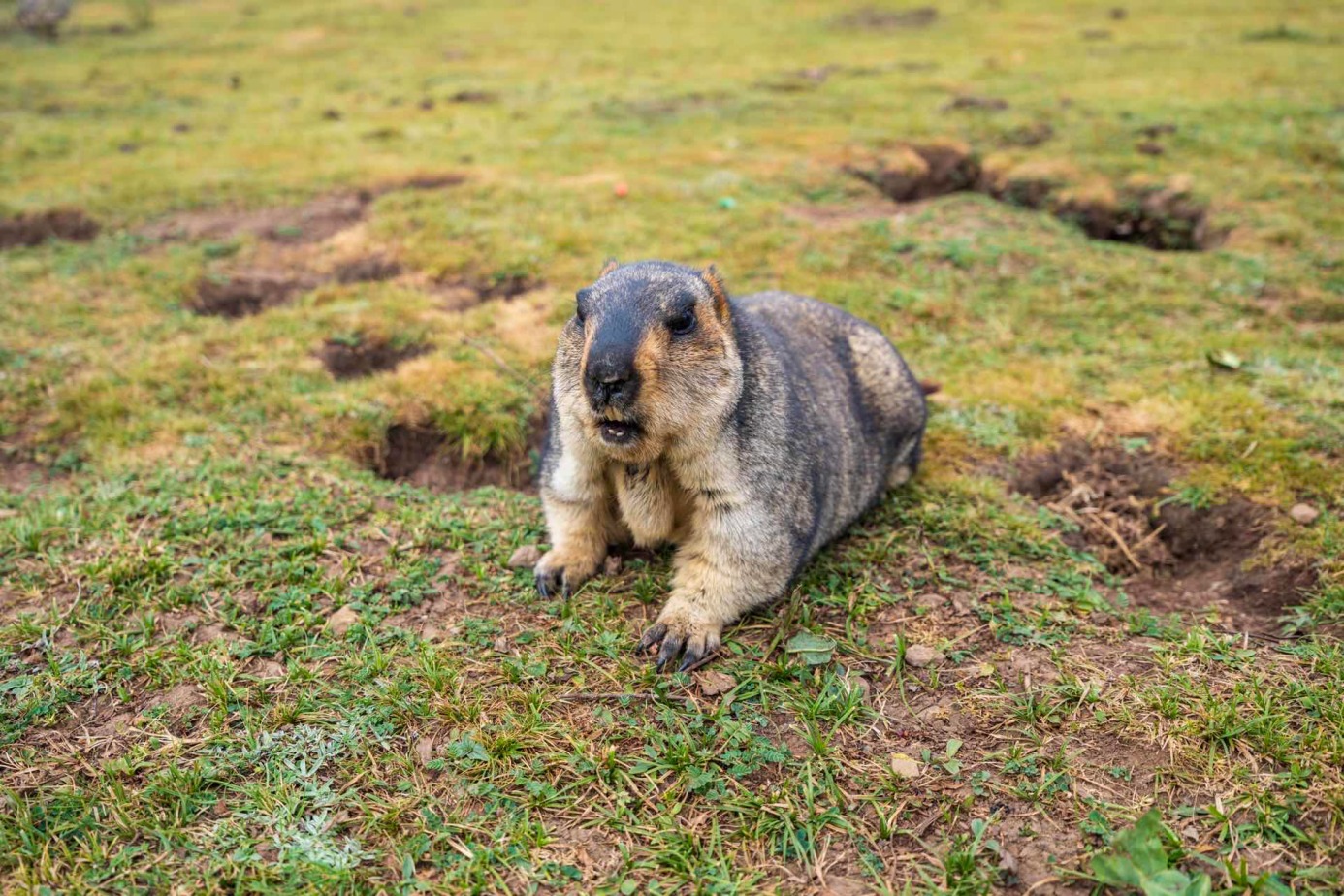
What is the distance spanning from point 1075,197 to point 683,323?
Answer: 24.0 feet

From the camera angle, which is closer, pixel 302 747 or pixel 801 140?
pixel 302 747

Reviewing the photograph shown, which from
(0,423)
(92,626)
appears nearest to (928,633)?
(92,626)

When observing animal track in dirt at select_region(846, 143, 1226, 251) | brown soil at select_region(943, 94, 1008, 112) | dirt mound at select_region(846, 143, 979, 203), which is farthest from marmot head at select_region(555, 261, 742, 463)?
brown soil at select_region(943, 94, 1008, 112)

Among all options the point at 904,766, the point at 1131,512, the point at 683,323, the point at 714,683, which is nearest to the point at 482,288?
the point at 683,323

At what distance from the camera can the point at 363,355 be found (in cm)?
616

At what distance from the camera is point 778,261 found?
293 inches

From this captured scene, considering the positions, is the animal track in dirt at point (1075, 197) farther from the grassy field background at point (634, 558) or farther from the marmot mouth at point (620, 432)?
the marmot mouth at point (620, 432)

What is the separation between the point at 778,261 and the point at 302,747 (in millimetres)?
5630

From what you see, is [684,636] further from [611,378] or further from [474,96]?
[474,96]

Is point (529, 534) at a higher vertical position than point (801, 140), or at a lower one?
lower

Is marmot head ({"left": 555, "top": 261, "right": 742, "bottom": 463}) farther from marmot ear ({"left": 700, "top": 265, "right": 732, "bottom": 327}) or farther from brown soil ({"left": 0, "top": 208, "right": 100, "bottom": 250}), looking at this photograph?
brown soil ({"left": 0, "top": 208, "right": 100, "bottom": 250})

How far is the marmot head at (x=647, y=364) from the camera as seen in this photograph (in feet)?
9.61

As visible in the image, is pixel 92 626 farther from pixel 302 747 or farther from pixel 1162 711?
pixel 1162 711

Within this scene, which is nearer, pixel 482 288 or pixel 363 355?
pixel 363 355
